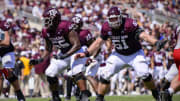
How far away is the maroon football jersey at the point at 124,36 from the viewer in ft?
23.7

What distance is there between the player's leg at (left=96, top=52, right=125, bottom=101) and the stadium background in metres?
6.49

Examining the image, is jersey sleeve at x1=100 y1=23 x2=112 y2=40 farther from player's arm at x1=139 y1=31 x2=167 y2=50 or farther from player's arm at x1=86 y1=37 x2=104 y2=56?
player's arm at x1=139 y1=31 x2=167 y2=50

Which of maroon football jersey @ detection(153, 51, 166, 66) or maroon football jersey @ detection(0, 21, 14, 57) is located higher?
maroon football jersey @ detection(0, 21, 14, 57)

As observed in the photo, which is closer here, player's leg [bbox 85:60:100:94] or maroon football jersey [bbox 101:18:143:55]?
maroon football jersey [bbox 101:18:143:55]

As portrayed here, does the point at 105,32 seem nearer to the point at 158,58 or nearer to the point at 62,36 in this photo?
the point at 62,36

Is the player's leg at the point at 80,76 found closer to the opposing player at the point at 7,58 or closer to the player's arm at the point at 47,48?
the player's arm at the point at 47,48

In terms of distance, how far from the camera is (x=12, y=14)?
1864 centimetres

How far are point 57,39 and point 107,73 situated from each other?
4.38 feet

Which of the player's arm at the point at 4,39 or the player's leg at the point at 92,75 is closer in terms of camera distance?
the player's arm at the point at 4,39

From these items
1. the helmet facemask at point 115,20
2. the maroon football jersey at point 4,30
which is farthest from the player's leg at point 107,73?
the maroon football jersey at point 4,30

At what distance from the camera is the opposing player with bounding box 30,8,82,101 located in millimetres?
7551

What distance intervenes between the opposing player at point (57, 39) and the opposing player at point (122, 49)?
1.62ft

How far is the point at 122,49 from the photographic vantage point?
24.3 feet

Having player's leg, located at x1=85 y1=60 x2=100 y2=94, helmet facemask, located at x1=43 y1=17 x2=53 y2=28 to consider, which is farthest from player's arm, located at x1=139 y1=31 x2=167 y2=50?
player's leg, located at x1=85 y1=60 x2=100 y2=94
